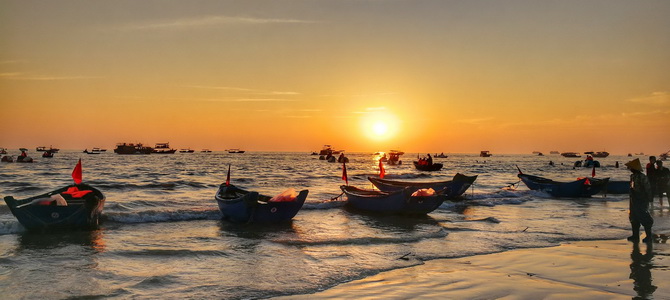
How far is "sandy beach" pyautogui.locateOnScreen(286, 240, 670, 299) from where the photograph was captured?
7.61m

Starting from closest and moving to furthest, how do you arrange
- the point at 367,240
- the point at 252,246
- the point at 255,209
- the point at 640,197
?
the point at 640,197, the point at 252,246, the point at 367,240, the point at 255,209

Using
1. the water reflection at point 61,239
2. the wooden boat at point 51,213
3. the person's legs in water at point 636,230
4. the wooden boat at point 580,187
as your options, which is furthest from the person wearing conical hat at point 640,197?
the wooden boat at point 580,187

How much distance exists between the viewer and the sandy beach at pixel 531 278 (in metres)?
7.61

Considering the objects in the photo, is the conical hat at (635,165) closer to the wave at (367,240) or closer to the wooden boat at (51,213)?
the wave at (367,240)

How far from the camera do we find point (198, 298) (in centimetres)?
790

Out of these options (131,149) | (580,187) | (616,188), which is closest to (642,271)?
(580,187)

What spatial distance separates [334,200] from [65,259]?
50.7ft

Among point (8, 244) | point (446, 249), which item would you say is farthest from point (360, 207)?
point (8, 244)

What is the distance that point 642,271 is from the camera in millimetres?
8977

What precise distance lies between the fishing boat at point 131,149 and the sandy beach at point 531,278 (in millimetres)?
164807

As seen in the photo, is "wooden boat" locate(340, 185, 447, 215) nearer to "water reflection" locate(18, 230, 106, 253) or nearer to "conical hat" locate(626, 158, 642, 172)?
"conical hat" locate(626, 158, 642, 172)

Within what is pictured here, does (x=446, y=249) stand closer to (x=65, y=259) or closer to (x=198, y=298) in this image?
(x=198, y=298)

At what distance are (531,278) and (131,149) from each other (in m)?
168

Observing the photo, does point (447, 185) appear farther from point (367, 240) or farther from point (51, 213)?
point (51, 213)
